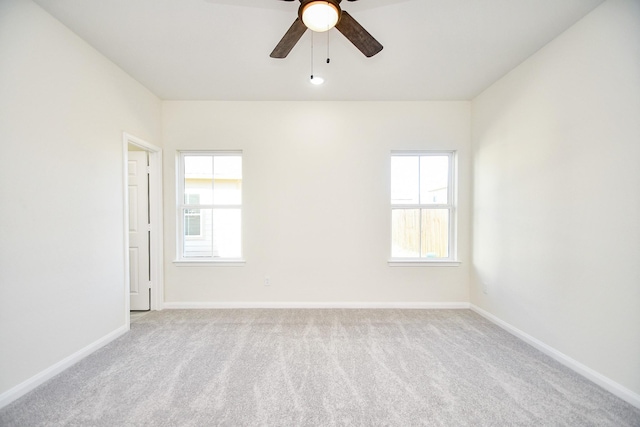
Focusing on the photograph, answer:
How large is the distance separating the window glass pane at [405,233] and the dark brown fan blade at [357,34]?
2.15 metres

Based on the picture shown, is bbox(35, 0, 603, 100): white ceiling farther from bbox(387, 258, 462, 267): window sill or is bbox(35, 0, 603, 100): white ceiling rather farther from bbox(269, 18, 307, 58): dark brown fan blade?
bbox(387, 258, 462, 267): window sill

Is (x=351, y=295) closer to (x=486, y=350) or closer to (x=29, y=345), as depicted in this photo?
(x=486, y=350)

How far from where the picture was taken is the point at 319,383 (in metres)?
1.87

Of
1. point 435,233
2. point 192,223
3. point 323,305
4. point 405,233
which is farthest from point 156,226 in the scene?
point 435,233

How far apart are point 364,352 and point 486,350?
1.14 meters

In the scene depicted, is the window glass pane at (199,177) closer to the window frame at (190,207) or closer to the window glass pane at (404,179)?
the window frame at (190,207)

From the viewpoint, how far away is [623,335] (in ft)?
5.67

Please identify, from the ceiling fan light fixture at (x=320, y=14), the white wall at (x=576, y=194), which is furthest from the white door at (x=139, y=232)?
the white wall at (x=576, y=194)

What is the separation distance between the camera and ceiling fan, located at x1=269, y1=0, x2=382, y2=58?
1443 millimetres

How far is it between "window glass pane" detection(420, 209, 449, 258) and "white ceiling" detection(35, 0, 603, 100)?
5.16 feet

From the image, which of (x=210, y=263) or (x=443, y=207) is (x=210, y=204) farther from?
(x=443, y=207)

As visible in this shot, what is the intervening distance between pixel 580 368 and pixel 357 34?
3.01 metres

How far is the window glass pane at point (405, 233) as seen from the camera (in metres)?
3.46

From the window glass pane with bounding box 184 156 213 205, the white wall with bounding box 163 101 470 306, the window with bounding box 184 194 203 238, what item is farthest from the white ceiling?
the window with bounding box 184 194 203 238
